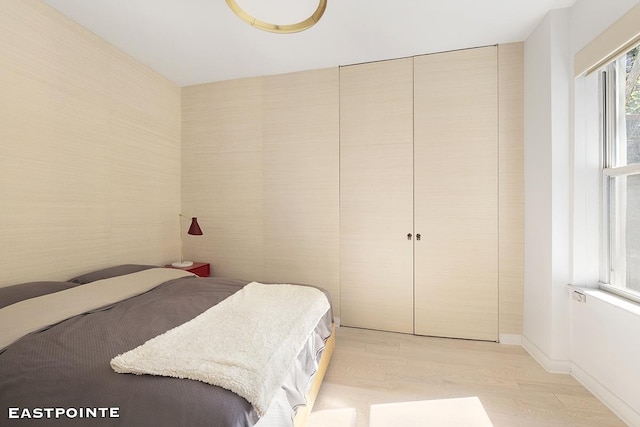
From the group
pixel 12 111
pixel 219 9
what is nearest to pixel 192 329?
pixel 12 111

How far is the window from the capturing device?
1700mm

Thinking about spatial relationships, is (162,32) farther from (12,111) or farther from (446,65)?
(446,65)

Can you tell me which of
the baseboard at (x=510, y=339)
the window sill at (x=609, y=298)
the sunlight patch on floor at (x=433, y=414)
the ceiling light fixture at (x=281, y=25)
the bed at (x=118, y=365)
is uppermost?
the ceiling light fixture at (x=281, y=25)

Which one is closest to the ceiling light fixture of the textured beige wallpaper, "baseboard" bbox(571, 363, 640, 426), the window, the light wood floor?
the textured beige wallpaper

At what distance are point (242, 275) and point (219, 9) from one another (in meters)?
2.46

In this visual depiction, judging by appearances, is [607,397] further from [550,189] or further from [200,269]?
[200,269]

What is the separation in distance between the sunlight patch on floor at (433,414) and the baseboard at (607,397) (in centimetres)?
74

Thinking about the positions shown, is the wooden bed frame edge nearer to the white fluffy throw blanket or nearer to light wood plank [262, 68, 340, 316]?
the white fluffy throw blanket

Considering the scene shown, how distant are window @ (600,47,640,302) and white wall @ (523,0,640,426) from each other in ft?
0.19

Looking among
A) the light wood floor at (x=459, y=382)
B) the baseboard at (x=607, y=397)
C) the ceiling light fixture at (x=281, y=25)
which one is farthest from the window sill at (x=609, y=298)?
the ceiling light fixture at (x=281, y=25)

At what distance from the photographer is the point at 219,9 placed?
6.73ft

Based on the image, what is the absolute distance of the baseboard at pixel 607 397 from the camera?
154 centimetres

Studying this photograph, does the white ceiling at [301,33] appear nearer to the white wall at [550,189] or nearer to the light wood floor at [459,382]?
the white wall at [550,189]

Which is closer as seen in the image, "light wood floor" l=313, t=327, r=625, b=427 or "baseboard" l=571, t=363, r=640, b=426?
"baseboard" l=571, t=363, r=640, b=426
